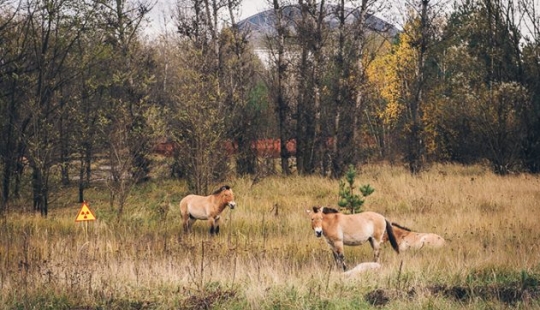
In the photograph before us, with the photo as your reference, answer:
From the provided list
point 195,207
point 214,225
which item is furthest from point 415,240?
point 195,207

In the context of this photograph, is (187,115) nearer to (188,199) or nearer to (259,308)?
(188,199)

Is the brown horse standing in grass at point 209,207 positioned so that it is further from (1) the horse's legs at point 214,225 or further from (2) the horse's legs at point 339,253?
(2) the horse's legs at point 339,253

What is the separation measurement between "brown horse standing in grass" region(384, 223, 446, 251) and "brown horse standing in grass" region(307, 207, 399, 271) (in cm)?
84

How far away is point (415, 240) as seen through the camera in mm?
10891

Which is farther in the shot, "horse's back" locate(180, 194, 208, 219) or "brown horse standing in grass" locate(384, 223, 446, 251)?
"horse's back" locate(180, 194, 208, 219)

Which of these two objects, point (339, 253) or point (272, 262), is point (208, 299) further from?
point (339, 253)

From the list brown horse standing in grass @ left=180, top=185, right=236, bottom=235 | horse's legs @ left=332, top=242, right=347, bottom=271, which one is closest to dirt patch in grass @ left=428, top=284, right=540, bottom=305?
horse's legs @ left=332, top=242, right=347, bottom=271

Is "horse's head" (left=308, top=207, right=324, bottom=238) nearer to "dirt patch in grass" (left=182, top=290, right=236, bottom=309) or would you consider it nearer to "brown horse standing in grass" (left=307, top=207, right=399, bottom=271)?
"brown horse standing in grass" (left=307, top=207, right=399, bottom=271)

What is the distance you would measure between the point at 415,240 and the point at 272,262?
9.53 ft

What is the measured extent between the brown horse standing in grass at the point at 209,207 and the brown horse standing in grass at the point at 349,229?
10.2 ft

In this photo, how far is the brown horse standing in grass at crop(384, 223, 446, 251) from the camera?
10751mm

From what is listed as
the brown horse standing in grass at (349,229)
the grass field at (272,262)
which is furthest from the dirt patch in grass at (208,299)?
the brown horse standing in grass at (349,229)

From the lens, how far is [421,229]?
13125mm

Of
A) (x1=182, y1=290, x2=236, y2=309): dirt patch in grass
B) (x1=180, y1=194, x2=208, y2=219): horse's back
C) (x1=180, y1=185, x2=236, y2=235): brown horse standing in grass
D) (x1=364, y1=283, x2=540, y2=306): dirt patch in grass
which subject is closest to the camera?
(x1=182, y1=290, x2=236, y2=309): dirt patch in grass
